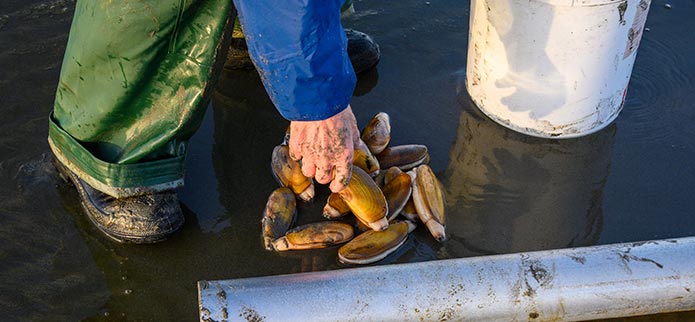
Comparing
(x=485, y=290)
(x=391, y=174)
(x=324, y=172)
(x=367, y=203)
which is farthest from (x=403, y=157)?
(x=485, y=290)

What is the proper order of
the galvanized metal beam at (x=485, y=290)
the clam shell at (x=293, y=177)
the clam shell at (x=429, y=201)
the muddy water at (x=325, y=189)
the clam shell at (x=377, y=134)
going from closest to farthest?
the galvanized metal beam at (x=485, y=290) → the muddy water at (x=325, y=189) → the clam shell at (x=429, y=201) → the clam shell at (x=293, y=177) → the clam shell at (x=377, y=134)

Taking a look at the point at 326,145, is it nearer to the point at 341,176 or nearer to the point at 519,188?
the point at 341,176

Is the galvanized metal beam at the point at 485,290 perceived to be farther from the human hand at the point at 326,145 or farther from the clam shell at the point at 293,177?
the clam shell at the point at 293,177

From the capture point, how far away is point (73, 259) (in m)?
2.42

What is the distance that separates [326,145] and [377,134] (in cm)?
67

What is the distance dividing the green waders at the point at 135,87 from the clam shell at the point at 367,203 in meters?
0.55

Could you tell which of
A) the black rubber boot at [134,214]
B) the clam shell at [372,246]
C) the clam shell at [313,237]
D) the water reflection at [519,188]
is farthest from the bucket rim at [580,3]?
the black rubber boot at [134,214]

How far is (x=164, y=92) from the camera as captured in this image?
2371 millimetres

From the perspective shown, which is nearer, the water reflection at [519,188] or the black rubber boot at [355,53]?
the water reflection at [519,188]

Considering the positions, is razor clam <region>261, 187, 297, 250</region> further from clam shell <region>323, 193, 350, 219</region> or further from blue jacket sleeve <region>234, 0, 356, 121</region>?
blue jacket sleeve <region>234, 0, 356, 121</region>

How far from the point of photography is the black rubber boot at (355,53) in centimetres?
319

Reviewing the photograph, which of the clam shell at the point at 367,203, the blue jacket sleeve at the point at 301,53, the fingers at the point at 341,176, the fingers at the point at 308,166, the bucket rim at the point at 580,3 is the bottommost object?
the clam shell at the point at 367,203

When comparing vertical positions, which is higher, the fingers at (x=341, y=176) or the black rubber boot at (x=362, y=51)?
the fingers at (x=341, y=176)

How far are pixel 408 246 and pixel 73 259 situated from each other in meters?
1.08
